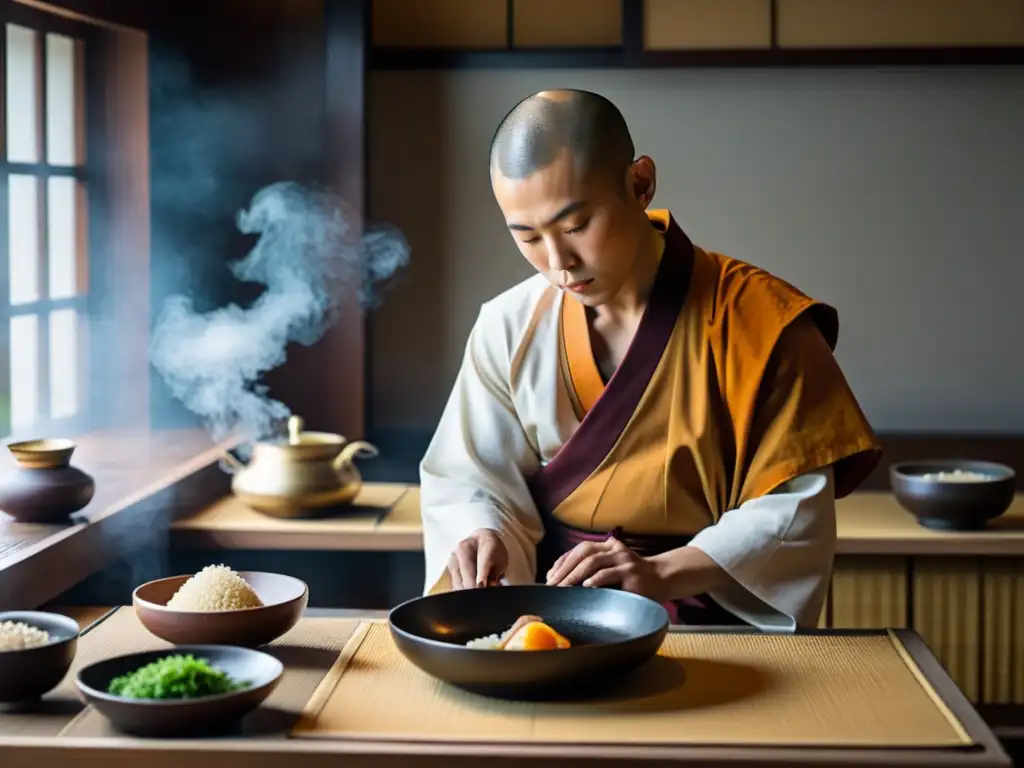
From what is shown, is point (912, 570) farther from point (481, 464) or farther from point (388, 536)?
point (481, 464)

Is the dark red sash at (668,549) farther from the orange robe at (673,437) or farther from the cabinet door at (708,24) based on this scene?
the cabinet door at (708,24)

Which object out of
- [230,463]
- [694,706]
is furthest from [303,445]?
[694,706]

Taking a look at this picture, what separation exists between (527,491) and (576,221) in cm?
56

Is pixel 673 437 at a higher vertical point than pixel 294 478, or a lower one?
higher

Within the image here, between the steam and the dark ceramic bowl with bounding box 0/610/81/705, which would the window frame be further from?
the dark ceramic bowl with bounding box 0/610/81/705

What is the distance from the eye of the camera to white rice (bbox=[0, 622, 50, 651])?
5.71 feet

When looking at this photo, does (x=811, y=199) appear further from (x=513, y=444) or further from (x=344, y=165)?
(x=513, y=444)

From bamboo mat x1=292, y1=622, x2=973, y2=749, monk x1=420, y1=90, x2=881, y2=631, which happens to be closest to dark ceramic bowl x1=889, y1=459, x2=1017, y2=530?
monk x1=420, y1=90, x2=881, y2=631

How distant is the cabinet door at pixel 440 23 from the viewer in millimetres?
4004

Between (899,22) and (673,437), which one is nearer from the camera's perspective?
(673,437)

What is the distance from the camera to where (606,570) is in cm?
203

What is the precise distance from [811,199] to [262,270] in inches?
65.8

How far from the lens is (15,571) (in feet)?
8.12

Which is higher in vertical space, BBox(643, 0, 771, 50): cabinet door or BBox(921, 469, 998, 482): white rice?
BBox(643, 0, 771, 50): cabinet door
